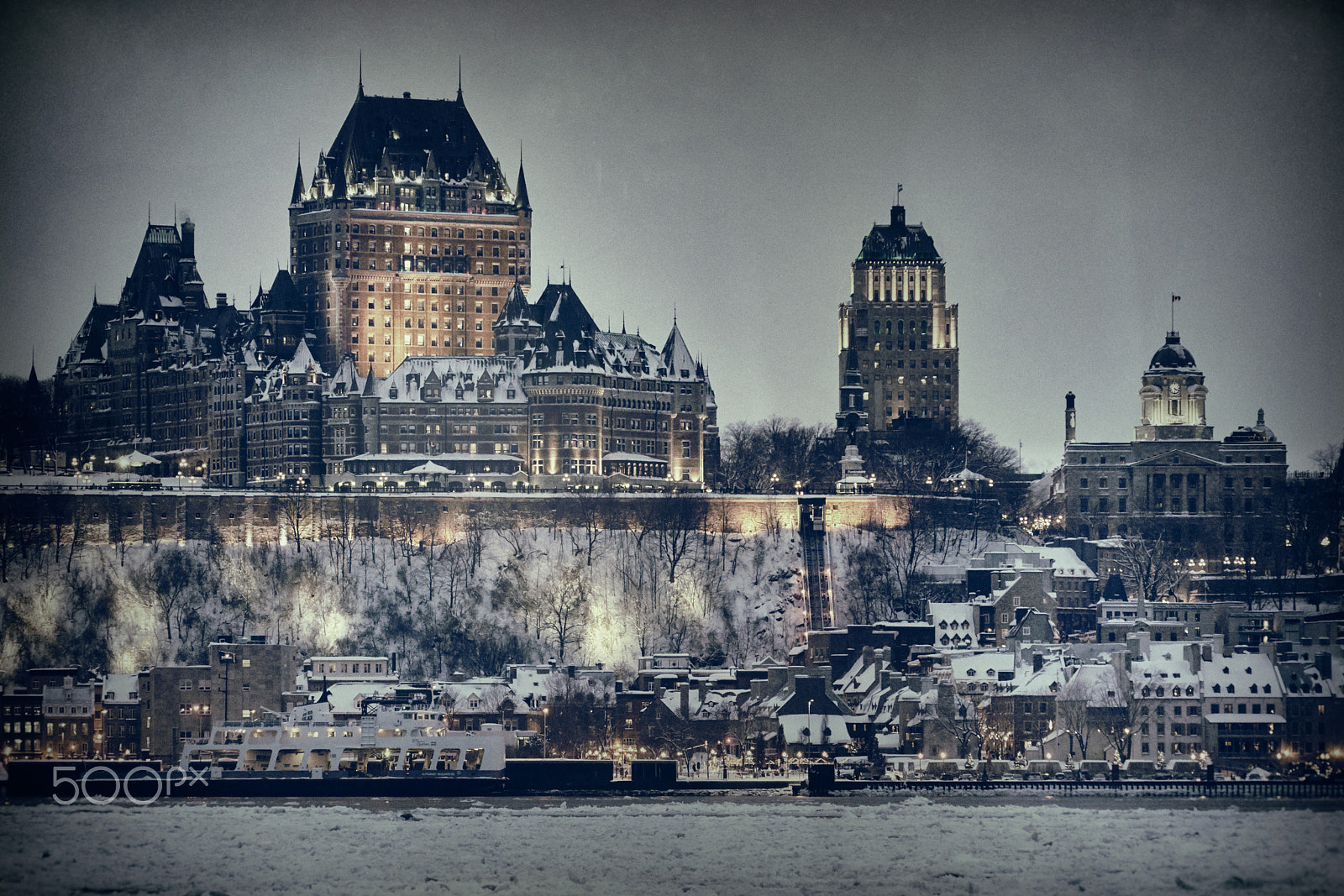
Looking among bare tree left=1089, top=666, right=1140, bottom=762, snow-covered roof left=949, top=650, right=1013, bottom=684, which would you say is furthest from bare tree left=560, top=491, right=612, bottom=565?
bare tree left=1089, top=666, right=1140, bottom=762

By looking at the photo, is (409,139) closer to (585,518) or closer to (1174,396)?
(585,518)

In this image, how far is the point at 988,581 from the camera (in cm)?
14562

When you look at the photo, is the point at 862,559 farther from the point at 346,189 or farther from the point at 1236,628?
the point at 346,189

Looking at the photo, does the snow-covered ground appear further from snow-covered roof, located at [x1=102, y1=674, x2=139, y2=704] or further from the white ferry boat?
snow-covered roof, located at [x1=102, y1=674, x2=139, y2=704]

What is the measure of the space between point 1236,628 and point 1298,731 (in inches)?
789

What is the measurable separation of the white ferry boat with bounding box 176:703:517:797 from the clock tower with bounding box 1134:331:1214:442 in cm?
6148

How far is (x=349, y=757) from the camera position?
117625 mm

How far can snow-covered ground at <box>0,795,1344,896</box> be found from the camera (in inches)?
3873

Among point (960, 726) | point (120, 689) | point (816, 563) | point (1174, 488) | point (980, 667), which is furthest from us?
point (1174, 488)

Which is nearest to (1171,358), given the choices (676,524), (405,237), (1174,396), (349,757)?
(1174,396)

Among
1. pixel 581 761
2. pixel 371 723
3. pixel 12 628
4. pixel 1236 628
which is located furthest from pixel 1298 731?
pixel 12 628

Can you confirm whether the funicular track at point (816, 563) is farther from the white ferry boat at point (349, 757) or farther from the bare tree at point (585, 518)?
the white ferry boat at point (349, 757)

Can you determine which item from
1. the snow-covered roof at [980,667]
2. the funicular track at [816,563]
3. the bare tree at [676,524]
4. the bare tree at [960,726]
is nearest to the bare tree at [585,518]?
the bare tree at [676,524]

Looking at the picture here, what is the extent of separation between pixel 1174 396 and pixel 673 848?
7432 cm
